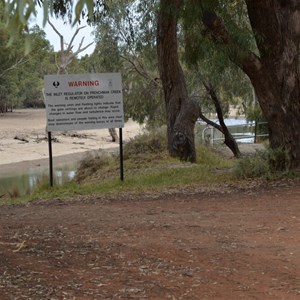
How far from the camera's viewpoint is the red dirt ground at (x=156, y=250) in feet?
16.0

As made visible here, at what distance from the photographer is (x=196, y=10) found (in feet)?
34.9

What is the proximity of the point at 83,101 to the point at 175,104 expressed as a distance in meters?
6.28

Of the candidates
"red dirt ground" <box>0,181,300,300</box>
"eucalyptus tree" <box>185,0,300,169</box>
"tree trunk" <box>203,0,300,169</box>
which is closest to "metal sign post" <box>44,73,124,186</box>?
"eucalyptus tree" <box>185,0,300,169</box>

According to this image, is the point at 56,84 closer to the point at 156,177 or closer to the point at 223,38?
the point at 156,177

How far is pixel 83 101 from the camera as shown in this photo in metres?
12.6

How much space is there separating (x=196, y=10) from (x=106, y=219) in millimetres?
4563

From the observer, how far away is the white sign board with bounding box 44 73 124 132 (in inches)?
489

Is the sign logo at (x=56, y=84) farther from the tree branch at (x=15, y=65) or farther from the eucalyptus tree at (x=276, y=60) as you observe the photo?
the tree branch at (x=15, y=65)

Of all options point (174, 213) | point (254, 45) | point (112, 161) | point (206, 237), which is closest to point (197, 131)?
point (112, 161)

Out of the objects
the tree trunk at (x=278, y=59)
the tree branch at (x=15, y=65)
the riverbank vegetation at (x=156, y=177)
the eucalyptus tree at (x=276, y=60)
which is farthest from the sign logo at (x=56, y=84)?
the tree branch at (x=15, y=65)

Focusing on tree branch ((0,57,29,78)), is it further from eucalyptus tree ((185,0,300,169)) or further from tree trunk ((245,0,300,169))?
tree trunk ((245,0,300,169))

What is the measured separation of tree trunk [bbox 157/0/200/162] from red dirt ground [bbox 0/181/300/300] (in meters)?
8.33

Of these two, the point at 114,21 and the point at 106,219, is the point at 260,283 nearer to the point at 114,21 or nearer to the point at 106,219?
the point at 106,219

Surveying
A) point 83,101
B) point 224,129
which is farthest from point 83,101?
point 224,129
